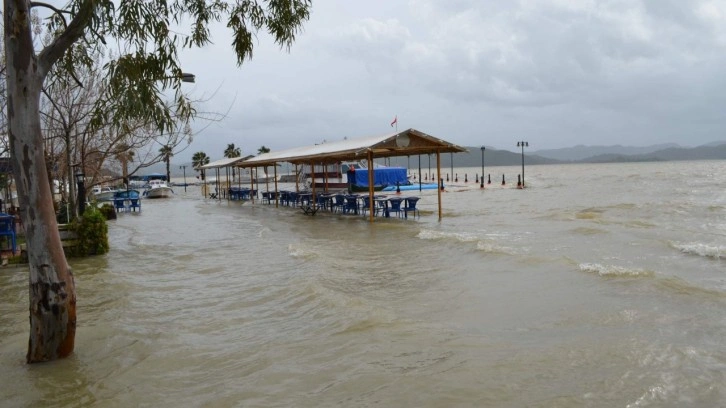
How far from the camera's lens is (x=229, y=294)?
8703 millimetres

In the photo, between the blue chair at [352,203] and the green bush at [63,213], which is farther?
the blue chair at [352,203]

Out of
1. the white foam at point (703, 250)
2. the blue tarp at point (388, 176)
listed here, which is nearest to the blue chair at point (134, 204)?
the blue tarp at point (388, 176)

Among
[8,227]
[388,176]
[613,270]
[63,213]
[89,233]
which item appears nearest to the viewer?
[613,270]

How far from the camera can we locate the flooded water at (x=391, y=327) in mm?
4789

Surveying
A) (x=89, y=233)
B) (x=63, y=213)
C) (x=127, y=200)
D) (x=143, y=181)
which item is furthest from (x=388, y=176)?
(x=143, y=181)

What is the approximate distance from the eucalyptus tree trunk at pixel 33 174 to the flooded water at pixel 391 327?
2.43 feet

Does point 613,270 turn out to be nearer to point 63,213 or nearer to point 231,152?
point 63,213

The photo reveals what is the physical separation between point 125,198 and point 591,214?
2187 centimetres

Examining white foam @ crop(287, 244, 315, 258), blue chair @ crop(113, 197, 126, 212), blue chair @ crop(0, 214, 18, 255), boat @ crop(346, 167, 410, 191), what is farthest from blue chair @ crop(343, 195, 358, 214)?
boat @ crop(346, 167, 410, 191)

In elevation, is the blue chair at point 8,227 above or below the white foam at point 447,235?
above

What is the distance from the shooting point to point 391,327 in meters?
6.64

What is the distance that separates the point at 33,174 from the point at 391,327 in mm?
4028

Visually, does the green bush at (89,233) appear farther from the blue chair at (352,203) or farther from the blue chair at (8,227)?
the blue chair at (352,203)

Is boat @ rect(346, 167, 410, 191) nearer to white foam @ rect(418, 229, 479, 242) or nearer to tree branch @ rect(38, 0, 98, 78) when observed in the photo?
white foam @ rect(418, 229, 479, 242)
